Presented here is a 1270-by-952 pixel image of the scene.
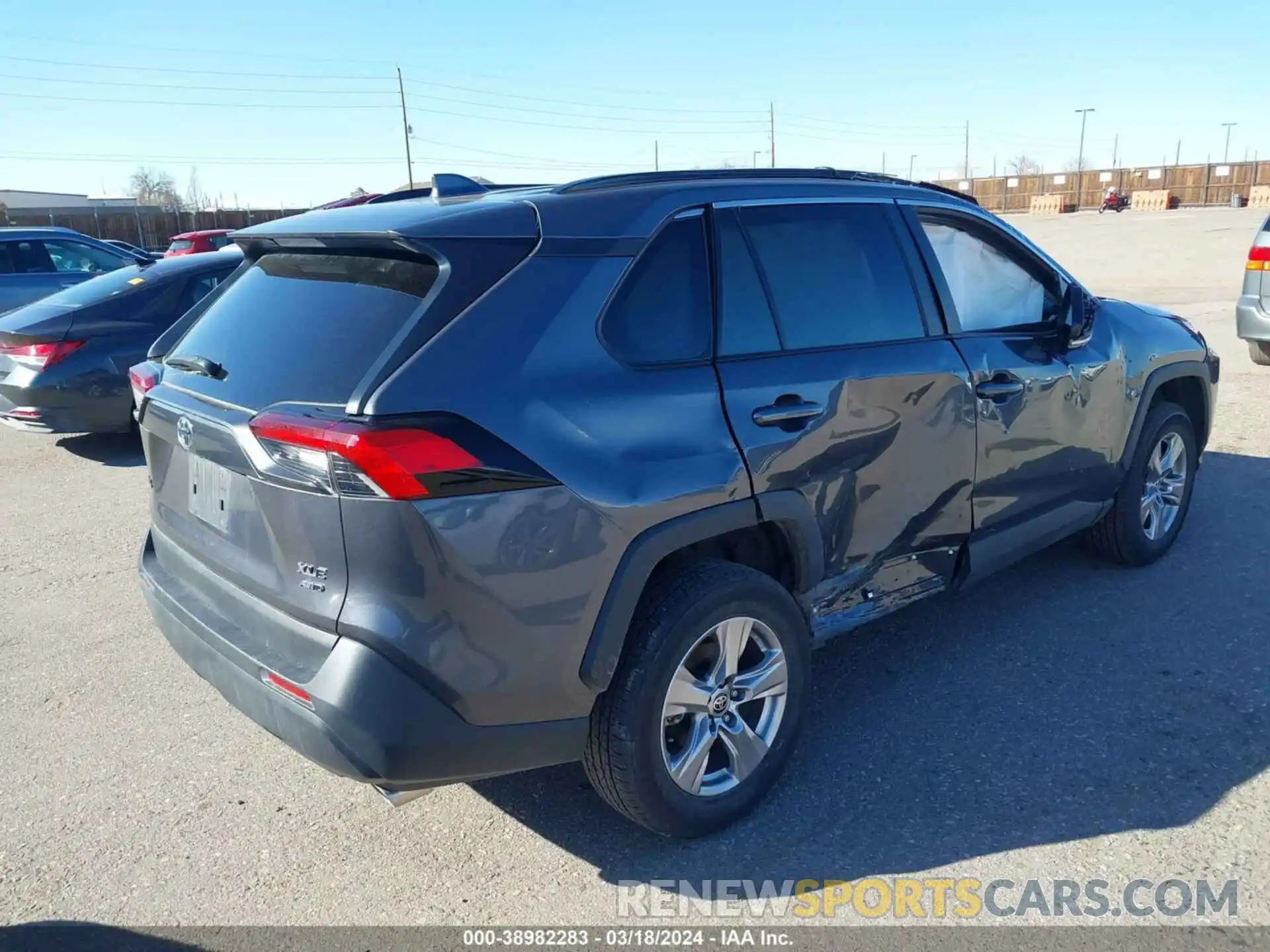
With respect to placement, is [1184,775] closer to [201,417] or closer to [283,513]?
[283,513]

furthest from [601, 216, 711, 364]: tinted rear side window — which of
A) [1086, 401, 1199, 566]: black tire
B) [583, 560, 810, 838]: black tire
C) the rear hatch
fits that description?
[1086, 401, 1199, 566]: black tire

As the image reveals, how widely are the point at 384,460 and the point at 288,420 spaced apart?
325 mm

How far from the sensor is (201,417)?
282 cm

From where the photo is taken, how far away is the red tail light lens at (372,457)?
7.61ft

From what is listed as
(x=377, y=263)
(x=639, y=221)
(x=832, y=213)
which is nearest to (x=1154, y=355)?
(x=832, y=213)

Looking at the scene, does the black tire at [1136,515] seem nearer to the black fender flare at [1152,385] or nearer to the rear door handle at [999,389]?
the black fender flare at [1152,385]

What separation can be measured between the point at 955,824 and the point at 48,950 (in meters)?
2.58

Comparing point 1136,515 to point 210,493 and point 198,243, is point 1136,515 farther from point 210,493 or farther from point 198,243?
point 198,243

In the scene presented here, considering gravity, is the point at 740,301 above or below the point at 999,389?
above

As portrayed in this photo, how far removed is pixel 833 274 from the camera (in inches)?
136

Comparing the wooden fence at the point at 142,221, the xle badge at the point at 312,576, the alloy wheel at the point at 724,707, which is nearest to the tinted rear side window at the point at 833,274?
the alloy wheel at the point at 724,707

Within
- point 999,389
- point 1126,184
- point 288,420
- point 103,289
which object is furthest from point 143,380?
point 1126,184

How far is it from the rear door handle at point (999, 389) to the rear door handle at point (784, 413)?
3.09 feet

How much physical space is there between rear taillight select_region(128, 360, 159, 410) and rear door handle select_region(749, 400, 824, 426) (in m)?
1.97
